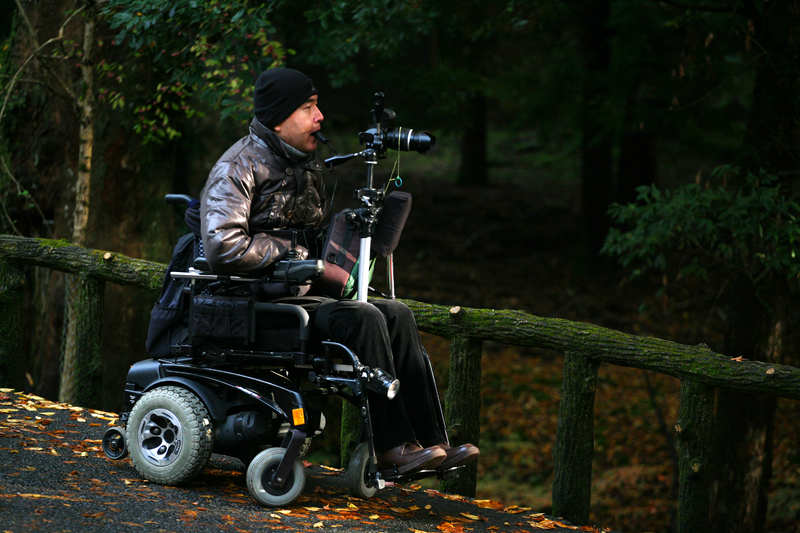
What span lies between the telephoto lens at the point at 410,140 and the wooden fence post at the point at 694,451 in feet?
5.96

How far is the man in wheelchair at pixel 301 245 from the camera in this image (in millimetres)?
4027

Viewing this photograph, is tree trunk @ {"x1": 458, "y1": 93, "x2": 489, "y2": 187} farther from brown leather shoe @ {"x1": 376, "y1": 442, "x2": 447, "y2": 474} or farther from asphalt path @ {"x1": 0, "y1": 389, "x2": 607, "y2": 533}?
brown leather shoe @ {"x1": 376, "y1": 442, "x2": 447, "y2": 474}

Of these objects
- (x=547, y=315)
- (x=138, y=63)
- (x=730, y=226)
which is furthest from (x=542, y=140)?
(x=730, y=226)

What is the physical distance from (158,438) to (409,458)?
130 centimetres

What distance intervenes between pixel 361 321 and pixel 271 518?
0.98 m

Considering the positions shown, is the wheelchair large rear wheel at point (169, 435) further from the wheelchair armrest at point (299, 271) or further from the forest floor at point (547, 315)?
the forest floor at point (547, 315)

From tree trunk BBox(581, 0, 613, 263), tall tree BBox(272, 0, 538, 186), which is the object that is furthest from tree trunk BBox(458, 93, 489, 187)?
tree trunk BBox(581, 0, 613, 263)

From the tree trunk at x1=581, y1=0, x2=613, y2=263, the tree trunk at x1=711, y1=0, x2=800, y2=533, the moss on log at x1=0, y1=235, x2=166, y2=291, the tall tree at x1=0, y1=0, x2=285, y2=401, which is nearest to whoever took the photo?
the moss on log at x1=0, y1=235, x2=166, y2=291

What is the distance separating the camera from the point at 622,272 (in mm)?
14602

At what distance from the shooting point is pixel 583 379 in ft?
15.7

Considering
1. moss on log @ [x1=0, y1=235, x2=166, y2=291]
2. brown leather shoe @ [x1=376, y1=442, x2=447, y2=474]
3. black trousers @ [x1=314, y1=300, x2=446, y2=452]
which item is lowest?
brown leather shoe @ [x1=376, y1=442, x2=447, y2=474]

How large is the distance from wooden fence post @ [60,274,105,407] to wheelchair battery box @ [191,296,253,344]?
6.75 ft

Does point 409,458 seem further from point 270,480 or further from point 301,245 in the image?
point 301,245

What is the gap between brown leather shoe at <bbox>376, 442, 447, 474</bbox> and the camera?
3973 mm
